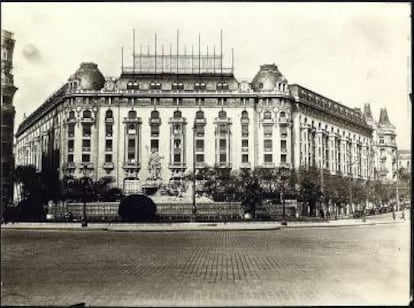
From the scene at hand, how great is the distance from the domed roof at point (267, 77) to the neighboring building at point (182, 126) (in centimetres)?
3

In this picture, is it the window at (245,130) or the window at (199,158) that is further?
the window at (245,130)

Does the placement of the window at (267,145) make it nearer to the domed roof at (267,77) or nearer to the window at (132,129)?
the domed roof at (267,77)

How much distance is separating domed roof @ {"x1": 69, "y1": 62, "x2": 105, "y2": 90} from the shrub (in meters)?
2.08

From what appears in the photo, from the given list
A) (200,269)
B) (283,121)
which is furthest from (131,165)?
(283,121)

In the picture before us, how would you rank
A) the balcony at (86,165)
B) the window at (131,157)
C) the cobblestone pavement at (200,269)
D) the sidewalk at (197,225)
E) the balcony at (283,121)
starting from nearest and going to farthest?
the cobblestone pavement at (200,269), the sidewalk at (197,225), the balcony at (86,165), the window at (131,157), the balcony at (283,121)

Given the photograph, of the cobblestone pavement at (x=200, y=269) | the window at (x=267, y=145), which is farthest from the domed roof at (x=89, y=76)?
the window at (x=267, y=145)

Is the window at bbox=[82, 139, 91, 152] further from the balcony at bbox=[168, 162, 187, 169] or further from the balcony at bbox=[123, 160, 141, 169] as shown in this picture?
the balcony at bbox=[168, 162, 187, 169]

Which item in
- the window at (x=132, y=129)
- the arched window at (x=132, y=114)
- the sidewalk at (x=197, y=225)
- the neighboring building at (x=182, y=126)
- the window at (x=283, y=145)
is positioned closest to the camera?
the sidewalk at (x=197, y=225)

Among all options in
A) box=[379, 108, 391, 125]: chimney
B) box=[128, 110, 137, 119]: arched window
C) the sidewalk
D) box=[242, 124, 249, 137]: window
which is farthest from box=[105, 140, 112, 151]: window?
box=[379, 108, 391, 125]: chimney

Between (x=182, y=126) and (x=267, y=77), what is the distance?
7.32ft

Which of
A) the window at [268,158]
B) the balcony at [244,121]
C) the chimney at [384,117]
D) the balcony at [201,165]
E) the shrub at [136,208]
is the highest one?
the balcony at [244,121]

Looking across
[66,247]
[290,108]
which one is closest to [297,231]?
[290,108]

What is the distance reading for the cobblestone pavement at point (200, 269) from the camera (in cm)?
703

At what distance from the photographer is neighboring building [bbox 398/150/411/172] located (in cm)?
857
